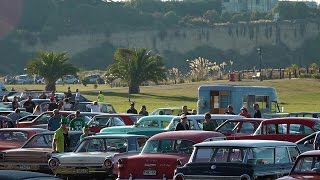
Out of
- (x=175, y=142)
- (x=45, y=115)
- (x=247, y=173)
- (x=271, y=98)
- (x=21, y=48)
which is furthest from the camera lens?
(x=21, y=48)

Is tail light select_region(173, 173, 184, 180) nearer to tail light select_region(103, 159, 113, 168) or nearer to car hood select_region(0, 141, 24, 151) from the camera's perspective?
tail light select_region(103, 159, 113, 168)

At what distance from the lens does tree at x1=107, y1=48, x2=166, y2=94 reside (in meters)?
79.2

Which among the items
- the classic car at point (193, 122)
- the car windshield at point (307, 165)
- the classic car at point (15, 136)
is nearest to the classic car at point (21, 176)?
the car windshield at point (307, 165)

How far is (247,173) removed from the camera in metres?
16.2

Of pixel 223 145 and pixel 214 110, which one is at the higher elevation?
pixel 223 145

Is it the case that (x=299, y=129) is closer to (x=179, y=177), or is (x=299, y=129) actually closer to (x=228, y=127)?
(x=228, y=127)

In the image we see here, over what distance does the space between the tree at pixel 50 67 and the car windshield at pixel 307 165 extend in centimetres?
6349

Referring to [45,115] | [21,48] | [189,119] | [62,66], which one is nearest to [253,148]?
[189,119]

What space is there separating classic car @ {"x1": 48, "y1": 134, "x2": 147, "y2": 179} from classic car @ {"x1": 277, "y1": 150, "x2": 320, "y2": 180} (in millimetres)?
5498

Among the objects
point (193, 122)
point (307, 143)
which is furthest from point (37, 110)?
point (307, 143)

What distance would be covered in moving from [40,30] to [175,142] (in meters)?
182

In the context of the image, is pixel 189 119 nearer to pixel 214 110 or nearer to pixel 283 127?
pixel 283 127

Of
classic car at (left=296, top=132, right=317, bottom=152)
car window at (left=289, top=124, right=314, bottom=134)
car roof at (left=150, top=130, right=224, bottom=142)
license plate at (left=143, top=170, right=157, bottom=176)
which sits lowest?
car window at (left=289, top=124, right=314, bottom=134)

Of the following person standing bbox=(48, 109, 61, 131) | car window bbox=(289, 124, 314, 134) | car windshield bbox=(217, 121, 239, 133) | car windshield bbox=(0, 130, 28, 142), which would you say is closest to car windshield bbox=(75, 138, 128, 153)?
car windshield bbox=(0, 130, 28, 142)
